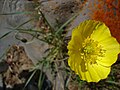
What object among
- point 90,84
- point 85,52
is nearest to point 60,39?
point 85,52

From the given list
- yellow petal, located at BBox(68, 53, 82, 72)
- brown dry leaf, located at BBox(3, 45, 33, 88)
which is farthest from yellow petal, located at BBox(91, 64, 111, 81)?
brown dry leaf, located at BBox(3, 45, 33, 88)

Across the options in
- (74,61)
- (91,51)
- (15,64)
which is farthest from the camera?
(15,64)

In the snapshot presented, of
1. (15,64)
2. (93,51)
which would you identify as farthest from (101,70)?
(15,64)

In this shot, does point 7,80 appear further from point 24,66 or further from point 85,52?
point 85,52

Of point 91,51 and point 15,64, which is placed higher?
point 91,51

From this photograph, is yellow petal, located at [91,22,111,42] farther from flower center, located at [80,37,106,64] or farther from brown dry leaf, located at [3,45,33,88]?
brown dry leaf, located at [3,45,33,88]

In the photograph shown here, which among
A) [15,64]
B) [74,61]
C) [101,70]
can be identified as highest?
[74,61]

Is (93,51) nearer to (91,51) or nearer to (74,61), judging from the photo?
(91,51)
